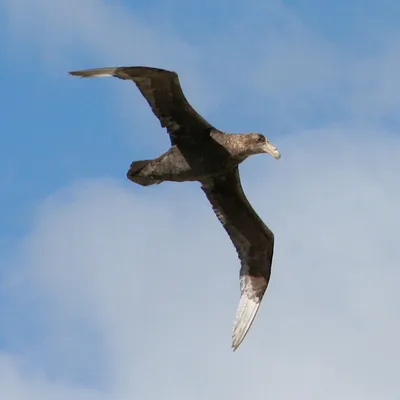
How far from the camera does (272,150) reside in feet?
66.9

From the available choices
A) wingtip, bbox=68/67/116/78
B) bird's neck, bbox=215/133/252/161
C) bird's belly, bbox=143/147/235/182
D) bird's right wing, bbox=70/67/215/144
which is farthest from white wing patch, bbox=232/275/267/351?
wingtip, bbox=68/67/116/78

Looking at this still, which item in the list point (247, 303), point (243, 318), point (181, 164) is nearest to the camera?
point (181, 164)

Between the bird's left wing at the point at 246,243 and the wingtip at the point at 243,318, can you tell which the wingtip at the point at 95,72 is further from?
the wingtip at the point at 243,318

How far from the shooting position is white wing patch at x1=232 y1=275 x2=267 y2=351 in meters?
22.0

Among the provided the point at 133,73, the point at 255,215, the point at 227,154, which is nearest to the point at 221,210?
the point at 255,215

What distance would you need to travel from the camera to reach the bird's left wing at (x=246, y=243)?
22031 mm

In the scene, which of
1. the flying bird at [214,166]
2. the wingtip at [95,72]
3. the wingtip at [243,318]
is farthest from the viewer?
the wingtip at [243,318]

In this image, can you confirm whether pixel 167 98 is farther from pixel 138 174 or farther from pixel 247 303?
pixel 247 303

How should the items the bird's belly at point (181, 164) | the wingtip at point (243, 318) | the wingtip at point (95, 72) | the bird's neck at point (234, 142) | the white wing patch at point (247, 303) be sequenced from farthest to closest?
the white wing patch at point (247, 303) → the wingtip at point (243, 318) → the bird's belly at point (181, 164) → the bird's neck at point (234, 142) → the wingtip at point (95, 72)

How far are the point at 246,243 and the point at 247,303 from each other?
1.10 meters

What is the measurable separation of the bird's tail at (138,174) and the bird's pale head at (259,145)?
1728mm

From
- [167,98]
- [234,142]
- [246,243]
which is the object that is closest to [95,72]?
[167,98]

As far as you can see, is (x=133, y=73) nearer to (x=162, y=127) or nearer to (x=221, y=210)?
(x=162, y=127)

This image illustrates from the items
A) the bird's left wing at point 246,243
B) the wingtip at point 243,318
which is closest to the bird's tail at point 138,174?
the bird's left wing at point 246,243
